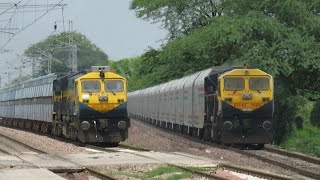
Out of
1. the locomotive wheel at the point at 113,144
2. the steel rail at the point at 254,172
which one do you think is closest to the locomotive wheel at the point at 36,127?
the locomotive wheel at the point at 113,144

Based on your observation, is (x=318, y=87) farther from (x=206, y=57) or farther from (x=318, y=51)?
(x=206, y=57)

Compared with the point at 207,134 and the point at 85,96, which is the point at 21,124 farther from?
Result: the point at 207,134

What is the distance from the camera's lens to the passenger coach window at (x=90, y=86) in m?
23.9

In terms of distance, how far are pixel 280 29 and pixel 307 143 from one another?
671 cm

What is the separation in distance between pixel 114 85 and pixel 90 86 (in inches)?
39.4

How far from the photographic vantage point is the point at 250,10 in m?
32.2

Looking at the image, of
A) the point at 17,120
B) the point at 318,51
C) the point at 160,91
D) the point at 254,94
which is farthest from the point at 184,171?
the point at 17,120

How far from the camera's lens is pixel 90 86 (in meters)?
24.0

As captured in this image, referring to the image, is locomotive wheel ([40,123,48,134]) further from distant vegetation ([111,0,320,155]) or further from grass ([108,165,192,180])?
grass ([108,165,192,180])

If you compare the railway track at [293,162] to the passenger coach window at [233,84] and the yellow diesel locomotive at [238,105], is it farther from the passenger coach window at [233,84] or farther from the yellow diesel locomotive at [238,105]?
the passenger coach window at [233,84]

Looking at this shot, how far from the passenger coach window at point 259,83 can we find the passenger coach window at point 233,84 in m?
0.37

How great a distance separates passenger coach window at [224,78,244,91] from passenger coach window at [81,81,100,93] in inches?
209

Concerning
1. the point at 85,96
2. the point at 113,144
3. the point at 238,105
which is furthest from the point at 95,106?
the point at 238,105

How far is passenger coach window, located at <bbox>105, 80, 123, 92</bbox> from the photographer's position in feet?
79.5
